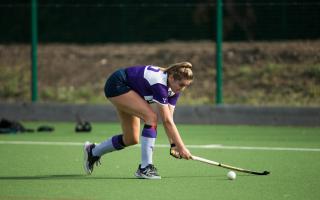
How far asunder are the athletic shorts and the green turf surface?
95 cm

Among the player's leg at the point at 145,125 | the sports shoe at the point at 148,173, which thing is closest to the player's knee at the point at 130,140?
the player's leg at the point at 145,125

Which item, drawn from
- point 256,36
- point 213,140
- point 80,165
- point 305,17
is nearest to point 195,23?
point 256,36

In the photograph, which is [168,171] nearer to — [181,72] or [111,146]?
[111,146]

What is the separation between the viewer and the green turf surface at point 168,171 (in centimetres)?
887

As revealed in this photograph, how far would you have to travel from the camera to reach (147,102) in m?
9.98

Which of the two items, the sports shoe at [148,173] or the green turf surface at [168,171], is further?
the sports shoe at [148,173]

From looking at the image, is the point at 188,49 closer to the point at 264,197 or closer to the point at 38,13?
the point at 38,13

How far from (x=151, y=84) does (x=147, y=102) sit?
34 centimetres

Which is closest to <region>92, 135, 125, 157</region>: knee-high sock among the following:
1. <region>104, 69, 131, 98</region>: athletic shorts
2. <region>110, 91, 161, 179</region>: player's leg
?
<region>110, 91, 161, 179</region>: player's leg

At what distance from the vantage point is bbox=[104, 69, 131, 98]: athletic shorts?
1000cm

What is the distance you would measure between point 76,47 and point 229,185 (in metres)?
13.1

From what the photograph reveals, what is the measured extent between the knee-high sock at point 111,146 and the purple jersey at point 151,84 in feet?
2.16

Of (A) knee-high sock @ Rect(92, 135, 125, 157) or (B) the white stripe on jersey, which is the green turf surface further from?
(B) the white stripe on jersey

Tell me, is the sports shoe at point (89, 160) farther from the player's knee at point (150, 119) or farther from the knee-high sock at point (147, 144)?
the player's knee at point (150, 119)
